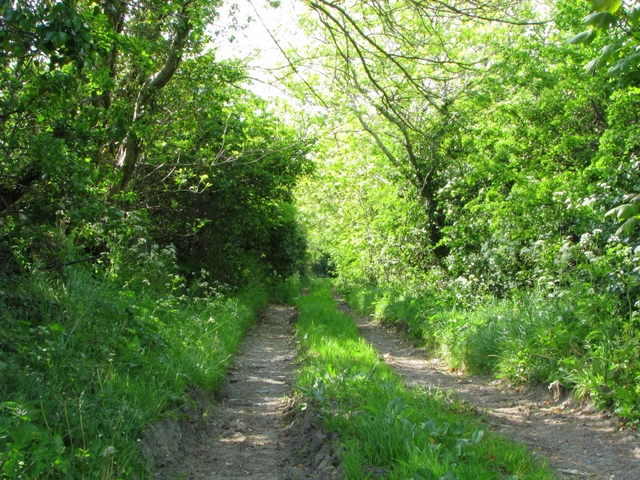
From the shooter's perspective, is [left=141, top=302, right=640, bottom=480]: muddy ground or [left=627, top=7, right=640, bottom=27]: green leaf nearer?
[left=627, top=7, right=640, bottom=27]: green leaf

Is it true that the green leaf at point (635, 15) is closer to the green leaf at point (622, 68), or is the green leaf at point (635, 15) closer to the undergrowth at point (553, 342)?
the green leaf at point (622, 68)

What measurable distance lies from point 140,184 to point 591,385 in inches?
385

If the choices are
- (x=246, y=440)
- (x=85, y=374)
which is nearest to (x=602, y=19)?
(x=85, y=374)

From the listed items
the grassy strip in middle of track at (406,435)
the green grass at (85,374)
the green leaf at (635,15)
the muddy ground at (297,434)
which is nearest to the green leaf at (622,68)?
the green leaf at (635,15)

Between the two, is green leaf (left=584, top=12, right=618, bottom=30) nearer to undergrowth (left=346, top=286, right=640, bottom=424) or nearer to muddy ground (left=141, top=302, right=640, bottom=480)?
muddy ground (left=141, top=302, right=640, bottom=480)

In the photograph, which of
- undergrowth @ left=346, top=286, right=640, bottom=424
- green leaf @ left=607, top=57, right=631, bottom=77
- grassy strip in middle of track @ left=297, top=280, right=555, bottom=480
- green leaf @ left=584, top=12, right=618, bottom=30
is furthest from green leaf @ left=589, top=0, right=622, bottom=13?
undergrowth @ left=346, top=286, right=640, bottom=424

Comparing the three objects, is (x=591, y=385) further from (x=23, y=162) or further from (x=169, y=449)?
(x=23, y=162)

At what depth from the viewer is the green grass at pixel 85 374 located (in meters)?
3.37

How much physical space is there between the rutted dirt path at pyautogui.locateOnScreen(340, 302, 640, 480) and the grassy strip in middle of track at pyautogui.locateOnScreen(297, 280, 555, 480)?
1.70 ft

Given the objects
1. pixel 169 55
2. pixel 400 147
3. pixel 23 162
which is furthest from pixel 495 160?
pixel 23 162

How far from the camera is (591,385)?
6.14m

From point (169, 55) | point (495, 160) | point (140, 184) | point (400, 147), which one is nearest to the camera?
point (169, 55)

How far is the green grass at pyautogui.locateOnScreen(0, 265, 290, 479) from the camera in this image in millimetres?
3365

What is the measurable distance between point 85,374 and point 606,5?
444cm
